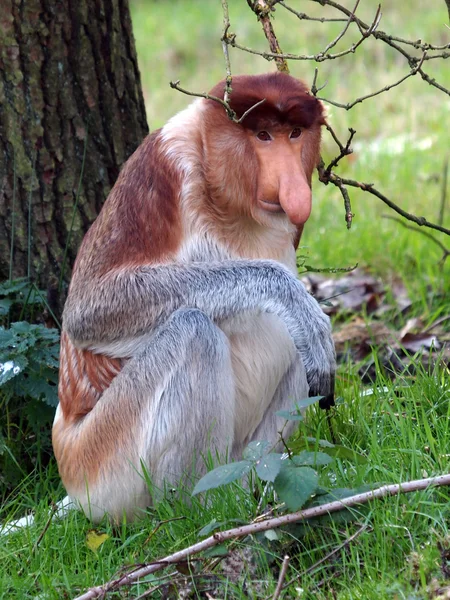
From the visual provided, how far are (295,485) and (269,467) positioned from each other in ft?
0.41

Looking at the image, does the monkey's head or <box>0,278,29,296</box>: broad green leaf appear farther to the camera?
<box>0,278,29,296</box>: broad green leaf

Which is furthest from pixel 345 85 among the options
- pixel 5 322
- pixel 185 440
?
pixel 185 440

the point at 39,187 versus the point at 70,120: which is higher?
the point at 70,120

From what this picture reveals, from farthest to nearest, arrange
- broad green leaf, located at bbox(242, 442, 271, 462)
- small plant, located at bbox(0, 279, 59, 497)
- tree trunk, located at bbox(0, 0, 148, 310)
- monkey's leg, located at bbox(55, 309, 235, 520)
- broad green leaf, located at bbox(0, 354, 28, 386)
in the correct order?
tree trunk, located at bbox(0, 0, 148, 310) → small plant, located at bbox(0, 279, 59, 497) → broad green leaf, located at bbox(0, 354, 28, 386) → monkey's leg, located at bbox(55, 309, 235, 520) → broad green leaf, located at bbox(242, 442, 271, 462)

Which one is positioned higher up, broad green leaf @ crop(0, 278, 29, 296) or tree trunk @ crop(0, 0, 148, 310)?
tree trunk @ crop(0, 0, 148, 310)

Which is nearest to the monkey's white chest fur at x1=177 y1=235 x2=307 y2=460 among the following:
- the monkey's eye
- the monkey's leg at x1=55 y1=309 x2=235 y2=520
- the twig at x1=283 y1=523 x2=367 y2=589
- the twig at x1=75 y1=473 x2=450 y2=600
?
the monkey's leg at x1=55 y1=309 x2=235 y2=520

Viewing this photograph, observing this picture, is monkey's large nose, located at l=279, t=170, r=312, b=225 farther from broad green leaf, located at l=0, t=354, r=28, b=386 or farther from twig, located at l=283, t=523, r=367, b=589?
broad green leaf, located at l=0, t=354, r=28, b=386

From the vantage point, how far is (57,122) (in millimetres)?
5078

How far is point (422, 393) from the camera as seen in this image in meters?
4.37

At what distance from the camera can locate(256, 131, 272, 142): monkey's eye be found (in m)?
3.95

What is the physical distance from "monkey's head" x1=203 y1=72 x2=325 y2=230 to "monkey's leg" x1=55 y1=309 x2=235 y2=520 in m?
0.57

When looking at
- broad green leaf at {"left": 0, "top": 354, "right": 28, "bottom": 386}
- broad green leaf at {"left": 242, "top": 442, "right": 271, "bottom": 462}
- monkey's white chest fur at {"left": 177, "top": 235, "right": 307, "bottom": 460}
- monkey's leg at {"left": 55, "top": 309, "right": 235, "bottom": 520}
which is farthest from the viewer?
broad green leaf at {"left": 0, "top": 354, "right": 28, "bottom": 386}

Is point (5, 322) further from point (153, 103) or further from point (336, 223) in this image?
point (153, 103)

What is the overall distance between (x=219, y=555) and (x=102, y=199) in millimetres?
2628
